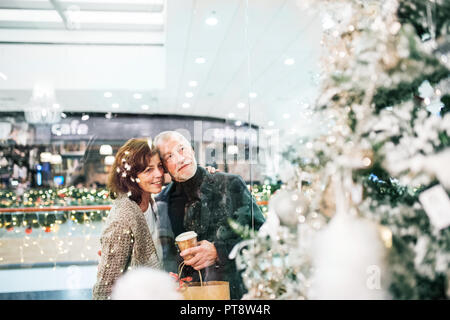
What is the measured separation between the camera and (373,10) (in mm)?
1996

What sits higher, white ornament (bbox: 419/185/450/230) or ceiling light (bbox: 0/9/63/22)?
ceiling light (bbox: 0/9/63/22)

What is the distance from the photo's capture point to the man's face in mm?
2217

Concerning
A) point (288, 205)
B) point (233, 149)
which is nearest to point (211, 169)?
point (233, 149)

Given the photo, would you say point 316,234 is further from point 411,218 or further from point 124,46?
point 124,46

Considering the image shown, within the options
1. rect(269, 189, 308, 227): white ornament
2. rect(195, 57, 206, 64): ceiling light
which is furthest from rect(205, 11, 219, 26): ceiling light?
rect(269, 189, 308, 227): white ornament

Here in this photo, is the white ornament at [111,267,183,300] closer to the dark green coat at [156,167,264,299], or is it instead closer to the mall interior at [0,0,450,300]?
the dark green coat at [156,167,264,299]

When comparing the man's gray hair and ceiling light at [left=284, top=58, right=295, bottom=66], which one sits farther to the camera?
ceiling light at [left=284, top=58, right=295, bottom=66]

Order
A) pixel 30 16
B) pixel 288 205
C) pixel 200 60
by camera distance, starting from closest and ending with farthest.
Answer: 1. pixel 288 205
2. pixel 30 16
3. pixel 200 60

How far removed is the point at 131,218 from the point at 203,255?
580mm

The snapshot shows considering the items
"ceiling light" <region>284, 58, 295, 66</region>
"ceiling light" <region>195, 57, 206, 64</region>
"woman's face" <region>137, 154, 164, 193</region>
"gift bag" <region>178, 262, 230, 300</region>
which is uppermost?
"ceiling light" <region>195, 57, 206, 64</region>

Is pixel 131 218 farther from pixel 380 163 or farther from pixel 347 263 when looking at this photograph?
pixel 380 163

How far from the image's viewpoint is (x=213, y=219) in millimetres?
2236

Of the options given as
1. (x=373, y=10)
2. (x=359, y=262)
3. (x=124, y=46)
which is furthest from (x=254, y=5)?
(x=359, y=262)

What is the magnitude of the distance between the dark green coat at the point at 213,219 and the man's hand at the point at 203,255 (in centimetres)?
3
